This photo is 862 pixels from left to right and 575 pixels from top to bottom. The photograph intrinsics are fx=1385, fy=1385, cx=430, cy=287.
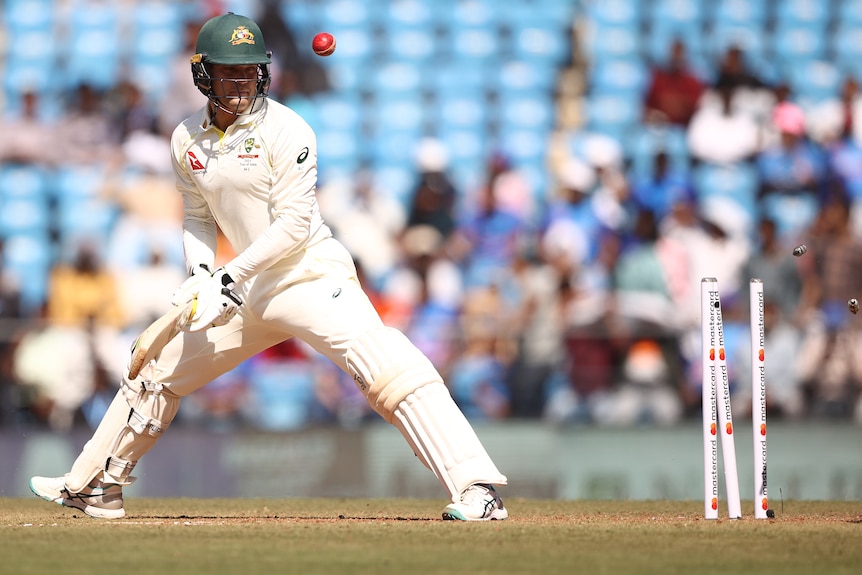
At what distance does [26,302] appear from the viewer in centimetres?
1084

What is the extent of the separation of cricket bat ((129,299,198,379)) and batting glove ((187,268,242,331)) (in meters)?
0.06

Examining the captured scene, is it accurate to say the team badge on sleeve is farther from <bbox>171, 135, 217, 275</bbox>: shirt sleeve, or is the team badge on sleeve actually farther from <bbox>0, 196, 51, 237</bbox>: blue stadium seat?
<bbox>0, 196, 51, 237</bbox>: blue stadium seat

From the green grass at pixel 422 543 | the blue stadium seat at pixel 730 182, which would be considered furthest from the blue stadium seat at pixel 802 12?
the green grass at pixel 422 543

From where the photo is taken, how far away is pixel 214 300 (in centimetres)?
553

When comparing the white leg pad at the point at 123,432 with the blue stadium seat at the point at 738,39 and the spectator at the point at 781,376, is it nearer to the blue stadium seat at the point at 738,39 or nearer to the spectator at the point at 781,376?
the spectator at the point at 781,376

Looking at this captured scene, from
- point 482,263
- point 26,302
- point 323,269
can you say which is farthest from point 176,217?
point 323,269

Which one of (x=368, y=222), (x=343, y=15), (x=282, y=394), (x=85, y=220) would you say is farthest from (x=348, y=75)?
(x=282, y=394)

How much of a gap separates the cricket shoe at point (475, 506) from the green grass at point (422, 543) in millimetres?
81

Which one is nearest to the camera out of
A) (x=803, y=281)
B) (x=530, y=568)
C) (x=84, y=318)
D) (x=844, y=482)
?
(x=530, y=568)

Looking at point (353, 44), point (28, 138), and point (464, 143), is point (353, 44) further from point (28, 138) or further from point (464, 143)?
point (28, 138)

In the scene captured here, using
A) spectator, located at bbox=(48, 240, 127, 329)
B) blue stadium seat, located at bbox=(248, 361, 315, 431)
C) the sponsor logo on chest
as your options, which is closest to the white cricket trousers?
the sponsor logo on chest

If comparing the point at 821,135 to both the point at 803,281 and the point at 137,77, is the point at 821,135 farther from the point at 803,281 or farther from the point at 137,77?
the point at 137,77

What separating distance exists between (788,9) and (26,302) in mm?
7200

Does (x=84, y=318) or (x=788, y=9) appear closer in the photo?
(x=84, y=318)
